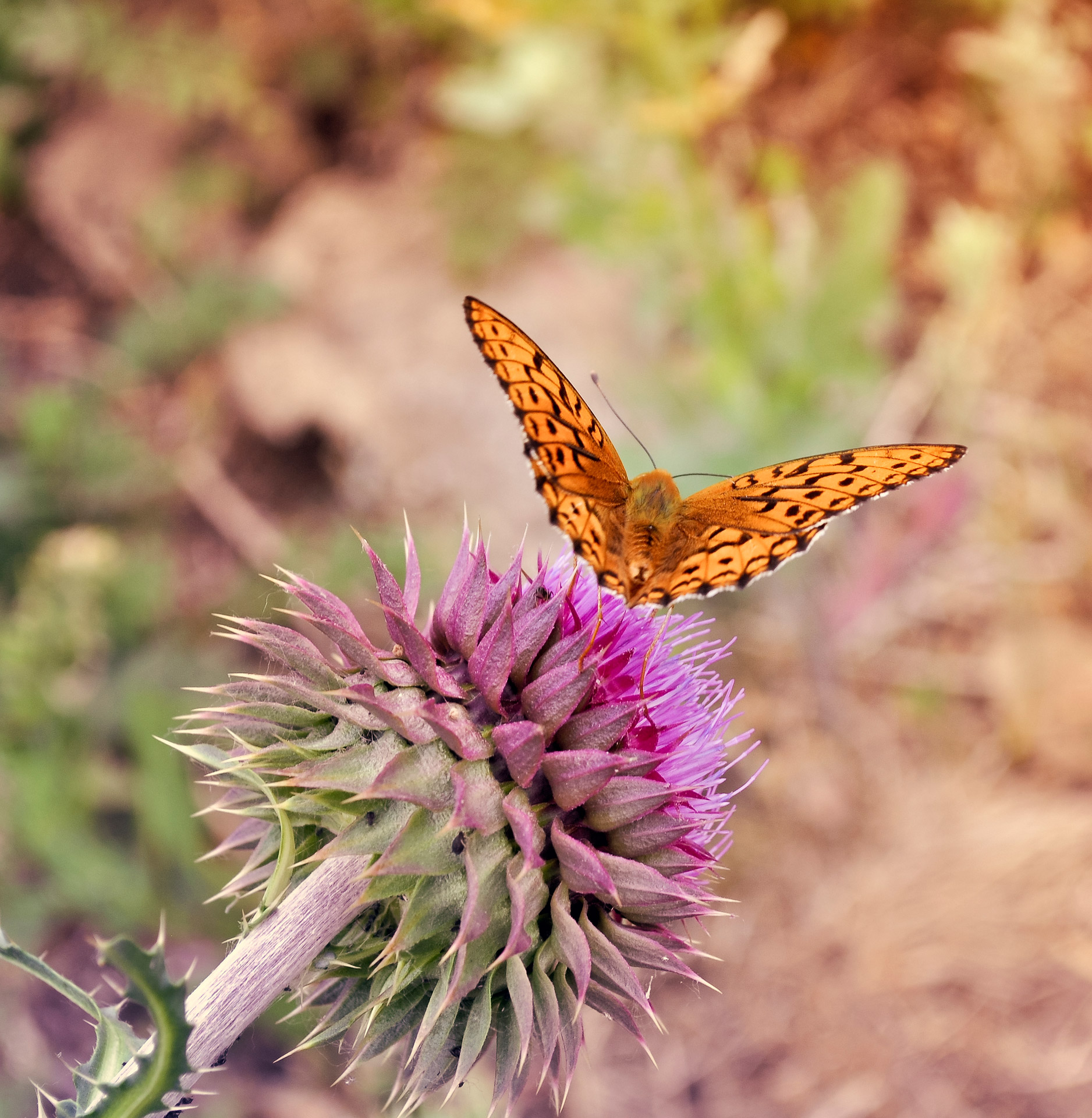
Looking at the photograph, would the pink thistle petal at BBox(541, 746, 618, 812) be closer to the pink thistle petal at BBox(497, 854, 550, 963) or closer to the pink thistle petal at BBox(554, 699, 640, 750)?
the pink thistle petal at BBox(554, 699, 640, 750)

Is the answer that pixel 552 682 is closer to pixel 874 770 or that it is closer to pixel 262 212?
pixel 874 770

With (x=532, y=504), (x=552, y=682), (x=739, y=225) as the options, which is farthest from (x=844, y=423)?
(x=552, y=682)

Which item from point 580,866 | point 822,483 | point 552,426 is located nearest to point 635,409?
point 822,483

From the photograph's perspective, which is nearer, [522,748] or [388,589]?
[522,748]

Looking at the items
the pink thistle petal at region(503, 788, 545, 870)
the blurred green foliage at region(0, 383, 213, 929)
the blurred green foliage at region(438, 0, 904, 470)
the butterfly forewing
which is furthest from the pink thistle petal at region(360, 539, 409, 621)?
the blurred green foliage at region(438, 0, 904, 470)

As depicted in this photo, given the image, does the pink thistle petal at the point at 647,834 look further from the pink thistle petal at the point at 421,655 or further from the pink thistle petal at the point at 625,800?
the pink thistle petal at the point at 421,655

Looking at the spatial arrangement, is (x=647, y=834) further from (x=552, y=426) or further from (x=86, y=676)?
(x=86, y=676)

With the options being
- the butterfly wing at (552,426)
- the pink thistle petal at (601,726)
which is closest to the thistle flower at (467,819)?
the pink thistle petal at (601,726)
